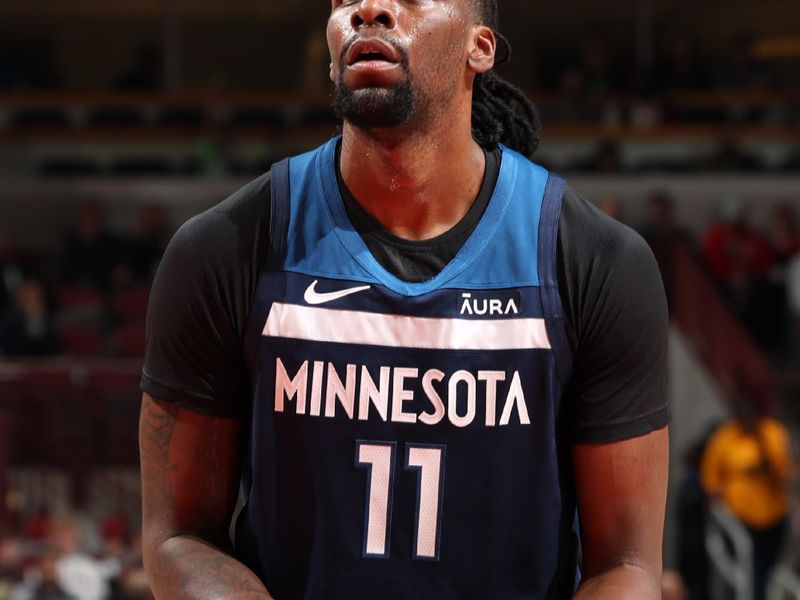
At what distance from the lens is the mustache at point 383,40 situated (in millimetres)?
2316

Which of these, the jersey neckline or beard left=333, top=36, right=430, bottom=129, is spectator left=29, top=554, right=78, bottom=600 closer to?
the jersey neckline

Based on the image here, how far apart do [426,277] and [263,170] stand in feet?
41.2

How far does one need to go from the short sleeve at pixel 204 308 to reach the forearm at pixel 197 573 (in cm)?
25

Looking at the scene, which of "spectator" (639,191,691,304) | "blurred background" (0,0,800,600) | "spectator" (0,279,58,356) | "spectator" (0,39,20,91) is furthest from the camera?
"spectator" (0,39,20,91)

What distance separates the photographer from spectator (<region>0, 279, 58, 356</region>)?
11.7 m

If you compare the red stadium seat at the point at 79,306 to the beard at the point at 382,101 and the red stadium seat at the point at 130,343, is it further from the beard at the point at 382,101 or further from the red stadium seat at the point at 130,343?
the beard at the point at 382,101

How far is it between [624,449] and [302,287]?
645 millimetres

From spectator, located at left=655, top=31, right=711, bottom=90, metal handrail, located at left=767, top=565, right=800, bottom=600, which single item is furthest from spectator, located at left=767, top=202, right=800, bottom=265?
metal handrail, located at left=767, top=565, right=800, bottom=600

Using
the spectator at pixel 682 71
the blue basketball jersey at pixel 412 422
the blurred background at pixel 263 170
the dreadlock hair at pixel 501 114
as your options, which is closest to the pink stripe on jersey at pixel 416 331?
the blue basketball jersey at pixel 412 422

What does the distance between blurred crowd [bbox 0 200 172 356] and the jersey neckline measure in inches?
379

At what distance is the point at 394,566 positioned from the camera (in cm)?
234

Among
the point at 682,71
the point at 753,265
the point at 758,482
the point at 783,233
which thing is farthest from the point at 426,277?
the point at 682,71

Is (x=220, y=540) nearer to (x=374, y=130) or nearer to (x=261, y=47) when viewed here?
(x=374, y=130)

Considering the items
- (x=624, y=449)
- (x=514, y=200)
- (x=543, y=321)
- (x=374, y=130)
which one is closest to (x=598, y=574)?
(x=624, y=449)
